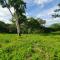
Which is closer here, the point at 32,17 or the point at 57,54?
the point at 57,54

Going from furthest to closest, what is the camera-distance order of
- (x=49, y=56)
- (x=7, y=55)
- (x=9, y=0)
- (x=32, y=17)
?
1. (x=32, y=17)
2. (x=9, y=0)
3. (x=7, y=55)
4. (x=49, y=56)

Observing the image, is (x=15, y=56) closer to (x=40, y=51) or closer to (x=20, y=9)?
(x=40, y=51)

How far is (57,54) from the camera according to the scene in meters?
24.5

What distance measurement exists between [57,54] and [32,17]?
7032 centimetres

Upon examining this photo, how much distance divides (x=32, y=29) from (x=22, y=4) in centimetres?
2685

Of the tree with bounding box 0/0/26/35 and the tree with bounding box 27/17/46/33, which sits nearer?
the tree with bounding box 0/0/26/35

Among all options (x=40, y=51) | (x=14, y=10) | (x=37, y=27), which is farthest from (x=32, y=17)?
(x=40, y=51)

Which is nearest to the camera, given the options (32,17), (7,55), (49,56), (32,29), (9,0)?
(49,56)

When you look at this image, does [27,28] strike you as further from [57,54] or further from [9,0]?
[57,54]

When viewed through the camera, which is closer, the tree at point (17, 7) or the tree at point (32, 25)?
the tree at point (17, 7)

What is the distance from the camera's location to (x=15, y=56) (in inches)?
944

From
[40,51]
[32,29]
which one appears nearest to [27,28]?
[32,29]

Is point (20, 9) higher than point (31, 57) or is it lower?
higher

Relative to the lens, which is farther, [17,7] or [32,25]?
[32,25]
